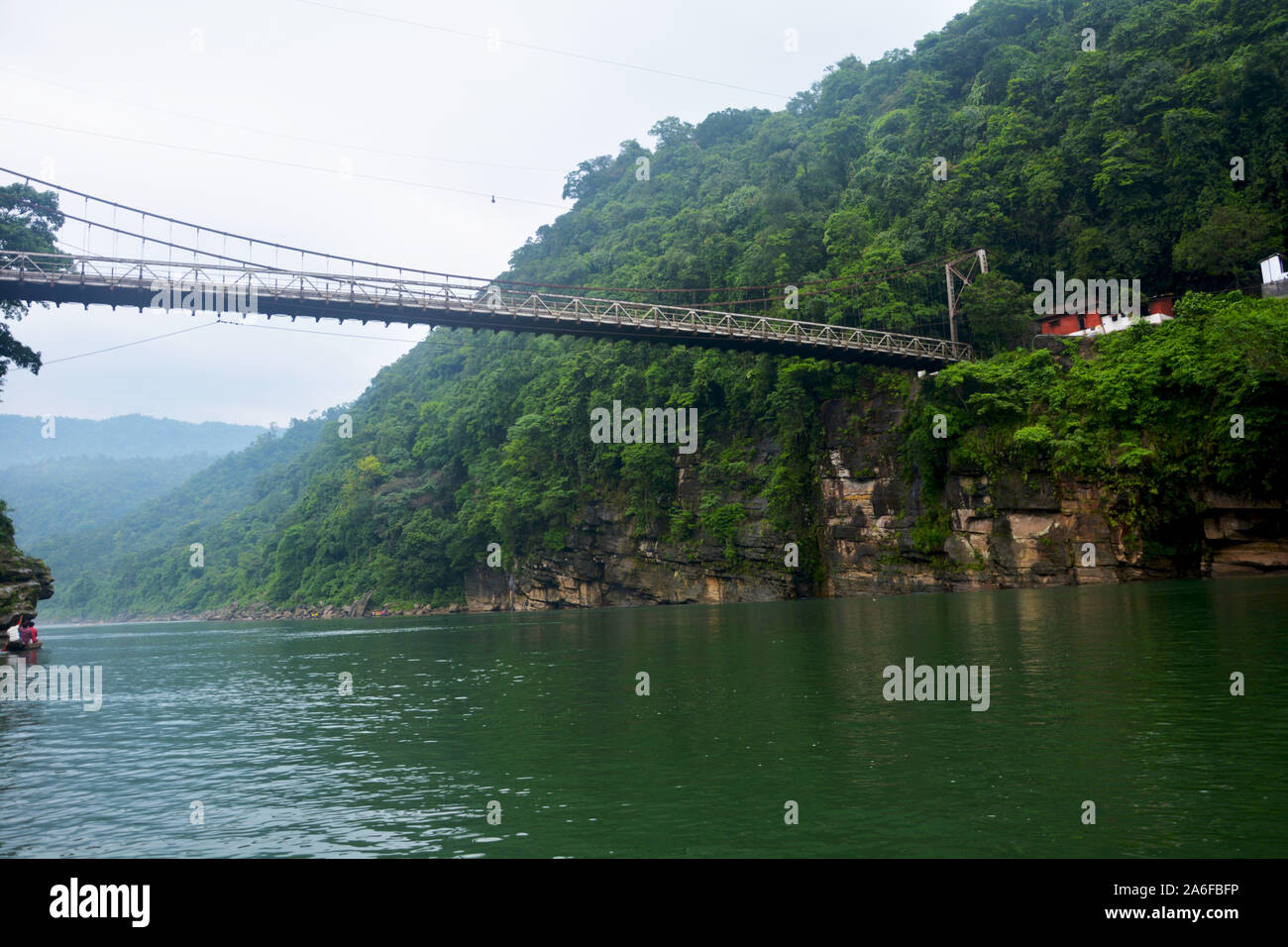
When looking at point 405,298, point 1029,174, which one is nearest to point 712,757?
point 405,298

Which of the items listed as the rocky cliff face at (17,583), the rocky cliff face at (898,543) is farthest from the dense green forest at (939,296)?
the rocky cliff face at (17,583)

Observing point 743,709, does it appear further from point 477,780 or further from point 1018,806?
point 1018,806

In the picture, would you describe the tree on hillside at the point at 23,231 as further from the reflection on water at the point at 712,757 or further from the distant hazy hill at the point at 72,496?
the distant hazy hill at the point at 72,496

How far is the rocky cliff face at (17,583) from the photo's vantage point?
30.0m

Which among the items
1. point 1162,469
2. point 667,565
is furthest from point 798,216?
point 1162,469

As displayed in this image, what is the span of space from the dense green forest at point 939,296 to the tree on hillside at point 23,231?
23757 millimetres

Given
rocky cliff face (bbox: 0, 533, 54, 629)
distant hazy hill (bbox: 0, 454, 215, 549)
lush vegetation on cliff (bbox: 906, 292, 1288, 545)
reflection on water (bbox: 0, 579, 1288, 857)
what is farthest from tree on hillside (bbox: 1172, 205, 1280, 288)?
distant hazy hill (bbox: 0, 454, 215, 549)

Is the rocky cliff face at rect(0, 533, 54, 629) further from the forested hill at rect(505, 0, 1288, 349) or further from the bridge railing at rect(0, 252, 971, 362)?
the forested hill at rect(505, 0, 1288, 349)

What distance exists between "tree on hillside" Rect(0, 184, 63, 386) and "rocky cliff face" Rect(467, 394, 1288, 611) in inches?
1256

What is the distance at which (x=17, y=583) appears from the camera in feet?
101

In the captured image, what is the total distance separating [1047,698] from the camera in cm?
1076

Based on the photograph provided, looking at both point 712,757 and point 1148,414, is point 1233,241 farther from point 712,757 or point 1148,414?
point 712,757

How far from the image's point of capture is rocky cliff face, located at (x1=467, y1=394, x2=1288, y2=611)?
106 ft
